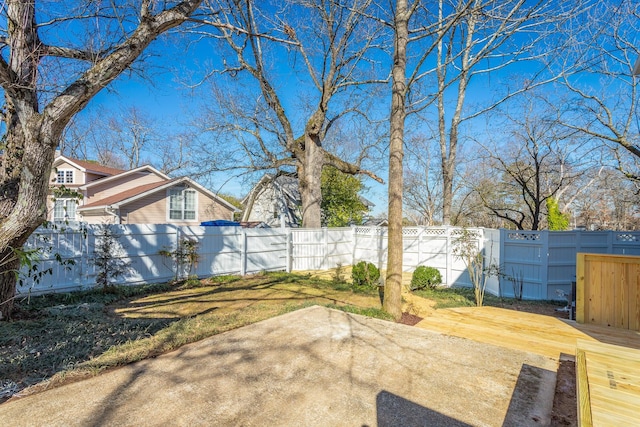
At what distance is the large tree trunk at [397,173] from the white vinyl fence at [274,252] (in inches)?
154

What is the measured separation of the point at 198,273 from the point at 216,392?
6.39 meters

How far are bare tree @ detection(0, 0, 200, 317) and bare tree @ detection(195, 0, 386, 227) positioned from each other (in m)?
4.85

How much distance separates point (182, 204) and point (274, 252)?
25.5ft

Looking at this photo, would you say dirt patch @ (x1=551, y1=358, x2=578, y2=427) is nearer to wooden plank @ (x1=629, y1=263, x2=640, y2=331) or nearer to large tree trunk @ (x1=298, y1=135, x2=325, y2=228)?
wooden plank @ (x1=629, y1=263, x2=640, y2=331)

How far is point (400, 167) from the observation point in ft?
17.2

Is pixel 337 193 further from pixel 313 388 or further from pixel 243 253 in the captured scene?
pixel 313 388

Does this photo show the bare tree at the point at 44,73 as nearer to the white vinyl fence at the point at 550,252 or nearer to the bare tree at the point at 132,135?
the white vinyl fence at the point at 550,252

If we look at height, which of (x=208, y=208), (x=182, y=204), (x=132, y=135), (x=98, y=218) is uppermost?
(x=132, y=135)

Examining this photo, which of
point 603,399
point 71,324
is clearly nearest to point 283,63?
point 71,324

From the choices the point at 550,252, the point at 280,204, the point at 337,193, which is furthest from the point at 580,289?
the point at 280,204

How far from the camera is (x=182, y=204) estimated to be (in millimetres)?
15680

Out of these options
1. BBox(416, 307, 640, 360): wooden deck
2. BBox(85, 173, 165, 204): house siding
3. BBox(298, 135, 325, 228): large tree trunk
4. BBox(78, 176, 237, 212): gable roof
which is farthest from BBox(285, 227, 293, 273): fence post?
BBox(85, 173, 165, 204): house siding

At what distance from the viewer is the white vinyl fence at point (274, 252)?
6328 millimetres

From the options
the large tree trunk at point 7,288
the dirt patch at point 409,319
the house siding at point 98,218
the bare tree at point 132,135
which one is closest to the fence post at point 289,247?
the dirt patch at point 409,319
